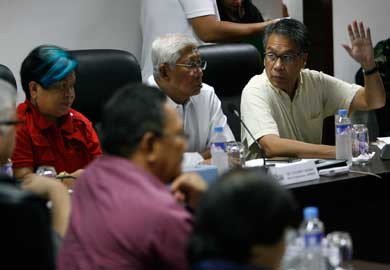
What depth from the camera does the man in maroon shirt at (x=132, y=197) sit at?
5.79 ft

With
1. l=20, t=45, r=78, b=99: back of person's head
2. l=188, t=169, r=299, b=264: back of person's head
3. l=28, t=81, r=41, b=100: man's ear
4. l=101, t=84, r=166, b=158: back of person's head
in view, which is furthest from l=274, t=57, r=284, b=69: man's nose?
l=188, t=169, r=299, b=264: back of person's head

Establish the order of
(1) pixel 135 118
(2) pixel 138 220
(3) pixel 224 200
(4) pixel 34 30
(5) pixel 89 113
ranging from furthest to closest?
(4) pixel 34 30 < (5) pixel 89 113 < (1) pixel 135 118 < (2) pixel 138 220 < (3) pixel 224 200

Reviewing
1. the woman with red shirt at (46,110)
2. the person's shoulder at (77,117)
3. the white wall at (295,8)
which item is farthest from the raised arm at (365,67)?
the white wall at (295,8)

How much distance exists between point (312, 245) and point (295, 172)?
1108 mm

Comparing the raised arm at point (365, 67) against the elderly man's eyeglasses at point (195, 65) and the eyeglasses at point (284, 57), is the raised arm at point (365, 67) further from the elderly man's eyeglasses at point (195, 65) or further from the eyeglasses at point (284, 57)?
the elderly man's eyeglasses at point (195, 65)

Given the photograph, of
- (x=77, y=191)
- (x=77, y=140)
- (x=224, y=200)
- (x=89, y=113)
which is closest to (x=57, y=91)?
(x=77, y=140)

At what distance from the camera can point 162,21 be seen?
14.9 feet

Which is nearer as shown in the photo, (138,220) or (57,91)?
(138,220)

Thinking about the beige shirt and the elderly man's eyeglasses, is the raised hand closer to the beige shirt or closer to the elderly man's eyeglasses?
the beige shirt

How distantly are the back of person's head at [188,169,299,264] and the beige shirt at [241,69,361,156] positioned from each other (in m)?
2.21

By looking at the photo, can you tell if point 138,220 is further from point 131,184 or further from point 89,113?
point 89,113

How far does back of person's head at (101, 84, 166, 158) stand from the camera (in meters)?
1.91

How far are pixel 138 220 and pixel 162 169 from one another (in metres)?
0.20

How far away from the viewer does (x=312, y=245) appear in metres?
2.05
